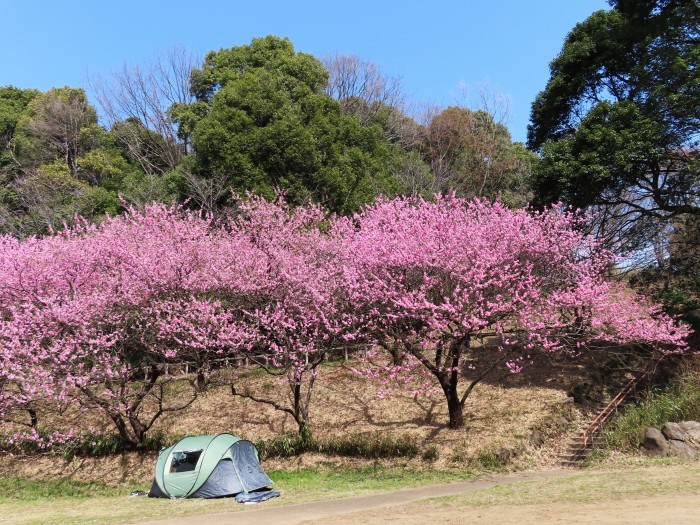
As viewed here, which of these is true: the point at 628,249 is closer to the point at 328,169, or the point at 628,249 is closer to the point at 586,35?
the point at 586,35

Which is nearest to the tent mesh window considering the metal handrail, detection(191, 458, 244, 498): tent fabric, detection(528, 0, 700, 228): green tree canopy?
detection(191, 458, 244, 498): tent fabric

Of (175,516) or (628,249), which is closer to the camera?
(175,516)

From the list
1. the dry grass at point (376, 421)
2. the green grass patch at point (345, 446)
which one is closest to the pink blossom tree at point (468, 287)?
the dry grass at point (376, 421)

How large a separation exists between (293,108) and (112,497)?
53.3ft

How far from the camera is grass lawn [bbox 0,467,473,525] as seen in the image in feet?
35.5

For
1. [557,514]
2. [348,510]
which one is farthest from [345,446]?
[557,514]

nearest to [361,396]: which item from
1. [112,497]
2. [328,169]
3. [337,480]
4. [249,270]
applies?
[337,480]

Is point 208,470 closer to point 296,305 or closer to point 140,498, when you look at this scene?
point 140,498

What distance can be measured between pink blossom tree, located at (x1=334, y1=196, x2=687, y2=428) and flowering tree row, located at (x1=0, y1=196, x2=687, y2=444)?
0.16 feet

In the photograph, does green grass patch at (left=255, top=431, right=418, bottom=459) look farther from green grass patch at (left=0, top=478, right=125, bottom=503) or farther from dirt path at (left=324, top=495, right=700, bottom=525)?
dirt path at (left=324, top=495, right=700, bottom=525)

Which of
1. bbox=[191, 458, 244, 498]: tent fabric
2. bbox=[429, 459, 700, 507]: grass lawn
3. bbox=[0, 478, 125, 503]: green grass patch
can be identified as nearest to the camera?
bbox=[429, 459, 700, 507]: grass lawn

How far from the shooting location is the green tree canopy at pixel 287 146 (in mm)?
21375

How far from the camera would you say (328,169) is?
2191 cm

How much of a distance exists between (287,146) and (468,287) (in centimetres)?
1114
